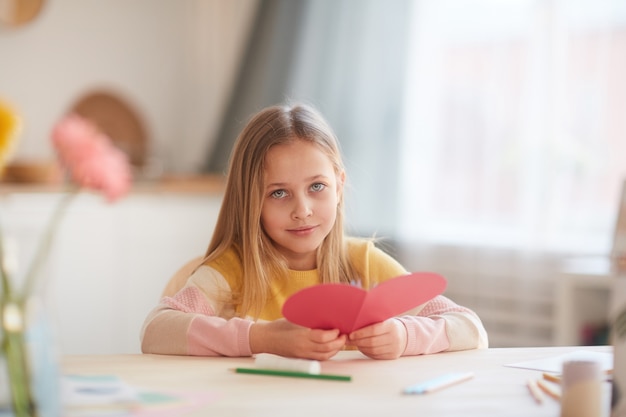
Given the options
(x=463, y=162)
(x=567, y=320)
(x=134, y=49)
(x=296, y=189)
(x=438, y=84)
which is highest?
(x=134, y=49)

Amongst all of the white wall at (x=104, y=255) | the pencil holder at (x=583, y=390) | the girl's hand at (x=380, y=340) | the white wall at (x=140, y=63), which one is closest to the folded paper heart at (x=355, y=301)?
the girl's hand at (x=380, y=340)

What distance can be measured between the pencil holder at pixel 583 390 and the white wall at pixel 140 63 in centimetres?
326

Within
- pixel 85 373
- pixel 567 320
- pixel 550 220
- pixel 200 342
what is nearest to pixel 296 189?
pixel 200 342

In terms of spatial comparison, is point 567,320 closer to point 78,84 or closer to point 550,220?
point 550,220

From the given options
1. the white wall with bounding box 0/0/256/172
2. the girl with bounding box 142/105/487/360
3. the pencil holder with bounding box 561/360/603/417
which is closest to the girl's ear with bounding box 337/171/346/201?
→ the girl with bounding box 142/105/487/360

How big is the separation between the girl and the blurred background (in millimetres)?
1316

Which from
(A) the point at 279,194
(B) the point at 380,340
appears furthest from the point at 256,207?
(B) the point at 380,340

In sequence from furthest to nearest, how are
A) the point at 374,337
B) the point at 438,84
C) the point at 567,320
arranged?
the point at 438,84 → the point at 567,320 → the point at 374,337

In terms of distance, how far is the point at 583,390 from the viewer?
98cm

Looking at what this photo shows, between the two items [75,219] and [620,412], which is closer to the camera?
[620,412]

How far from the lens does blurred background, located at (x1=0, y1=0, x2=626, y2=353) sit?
3.13 metres

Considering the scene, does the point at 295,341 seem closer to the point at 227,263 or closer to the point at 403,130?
the point at 227,263

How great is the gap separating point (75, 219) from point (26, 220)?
7.8 inches

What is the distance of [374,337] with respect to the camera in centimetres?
129
